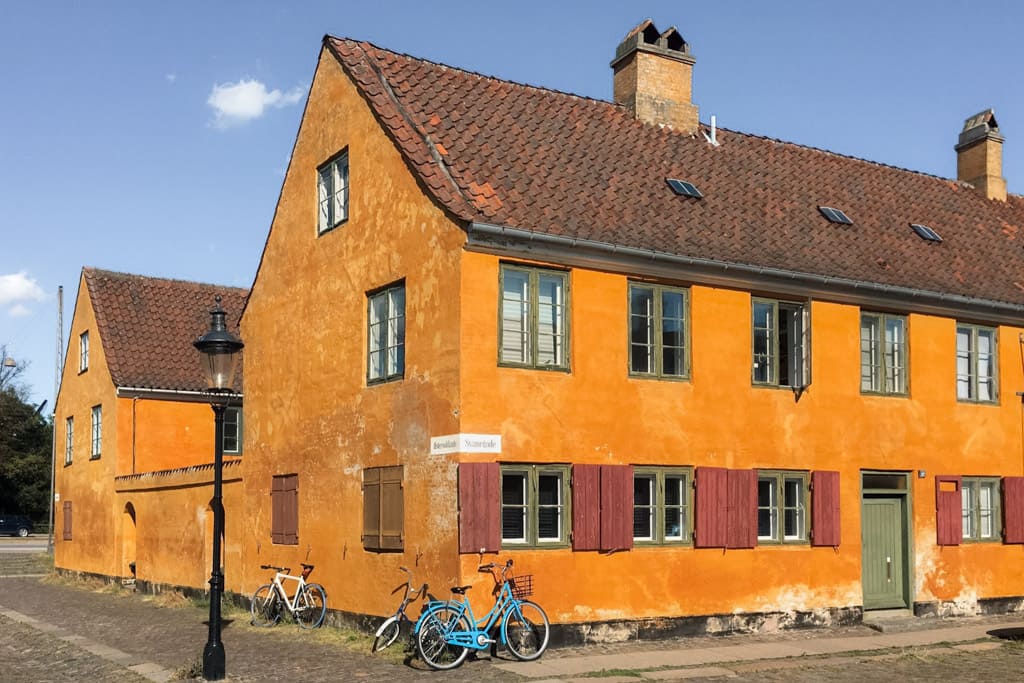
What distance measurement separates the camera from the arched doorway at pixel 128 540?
28.0m

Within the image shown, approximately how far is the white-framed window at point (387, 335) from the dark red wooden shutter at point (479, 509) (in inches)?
87.9

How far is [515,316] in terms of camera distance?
15859 millimetres

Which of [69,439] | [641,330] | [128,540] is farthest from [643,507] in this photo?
[69,439]

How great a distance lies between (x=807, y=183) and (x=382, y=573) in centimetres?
1056

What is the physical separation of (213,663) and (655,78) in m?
13.0

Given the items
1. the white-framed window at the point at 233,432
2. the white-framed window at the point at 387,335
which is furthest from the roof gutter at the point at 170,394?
the white-framed window at the point at 387,335

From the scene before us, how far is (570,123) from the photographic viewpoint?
1972 cm

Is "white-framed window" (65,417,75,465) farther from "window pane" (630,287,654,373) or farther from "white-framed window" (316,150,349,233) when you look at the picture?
"window pane" (630,287,654,373)

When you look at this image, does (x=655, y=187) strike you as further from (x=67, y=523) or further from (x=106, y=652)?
(x=67, y=523)

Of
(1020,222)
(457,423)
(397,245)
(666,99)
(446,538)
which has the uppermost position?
(666,99)

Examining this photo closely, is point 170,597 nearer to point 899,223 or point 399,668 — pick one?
point 399,668

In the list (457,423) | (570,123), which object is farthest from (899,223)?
(457,423)

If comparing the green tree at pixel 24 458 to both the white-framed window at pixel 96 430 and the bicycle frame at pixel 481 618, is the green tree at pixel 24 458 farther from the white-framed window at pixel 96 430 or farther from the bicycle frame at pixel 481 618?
the bicycle frame at pixel 481 618

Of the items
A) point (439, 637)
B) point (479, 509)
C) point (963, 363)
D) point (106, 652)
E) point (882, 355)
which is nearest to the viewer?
point (439, 637)
